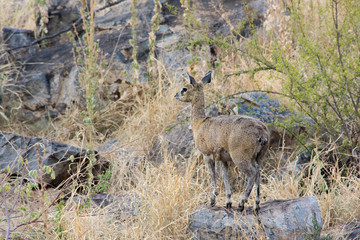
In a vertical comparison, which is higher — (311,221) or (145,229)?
(311,221)

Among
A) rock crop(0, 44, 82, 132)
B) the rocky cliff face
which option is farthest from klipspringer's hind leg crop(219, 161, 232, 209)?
rock crop(0, 44, 82, 132)

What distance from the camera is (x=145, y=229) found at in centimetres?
544

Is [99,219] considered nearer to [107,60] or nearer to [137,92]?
[137,92]

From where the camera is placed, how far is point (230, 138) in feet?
15.7

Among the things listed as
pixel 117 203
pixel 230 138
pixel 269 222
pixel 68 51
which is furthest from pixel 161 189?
pixel 68 51

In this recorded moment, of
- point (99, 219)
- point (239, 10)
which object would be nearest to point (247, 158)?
point (99, 219)

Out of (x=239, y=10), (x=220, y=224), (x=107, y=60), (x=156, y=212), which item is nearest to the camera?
(x=220, y=224)

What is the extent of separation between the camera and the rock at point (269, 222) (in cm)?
463

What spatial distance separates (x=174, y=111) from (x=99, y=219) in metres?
3.25

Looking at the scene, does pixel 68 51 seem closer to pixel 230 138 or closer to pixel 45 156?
pixel 45 156

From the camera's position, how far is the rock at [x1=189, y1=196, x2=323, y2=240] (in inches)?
182

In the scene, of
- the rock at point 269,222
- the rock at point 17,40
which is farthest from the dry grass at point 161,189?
the rock at point 17,40

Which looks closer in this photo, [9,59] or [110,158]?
[110,158]

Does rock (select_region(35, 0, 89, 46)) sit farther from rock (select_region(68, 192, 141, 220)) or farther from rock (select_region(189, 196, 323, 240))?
rock (select_region(189, 196, 323, 240))
